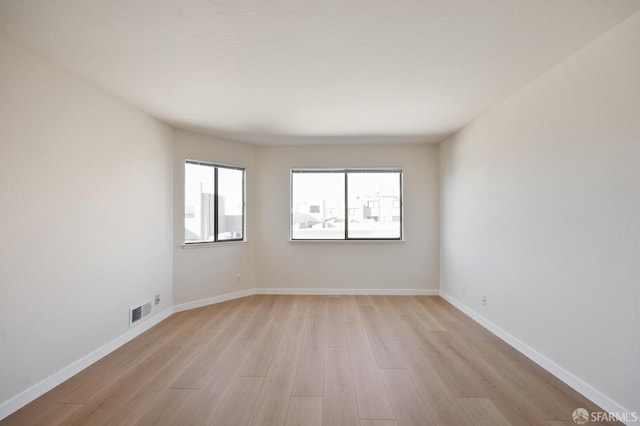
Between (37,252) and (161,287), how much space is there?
165cm

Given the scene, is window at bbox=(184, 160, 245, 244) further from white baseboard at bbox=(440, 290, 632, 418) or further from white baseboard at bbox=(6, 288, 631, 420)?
white baseboard at bbox=(440, 290, 632, 418)

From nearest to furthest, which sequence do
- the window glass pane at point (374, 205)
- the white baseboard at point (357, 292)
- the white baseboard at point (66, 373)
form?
1. the white baseboard at point (66, 373)
2. the white baseboard at point (357, 292)
3. the window glass pane at point (374, 205)

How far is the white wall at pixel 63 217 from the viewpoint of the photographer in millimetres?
1886

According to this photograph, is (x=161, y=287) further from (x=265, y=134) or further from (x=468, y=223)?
(x=468, y=223)

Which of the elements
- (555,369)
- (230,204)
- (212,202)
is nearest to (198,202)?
(212,202)

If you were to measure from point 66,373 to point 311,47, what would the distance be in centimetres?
323

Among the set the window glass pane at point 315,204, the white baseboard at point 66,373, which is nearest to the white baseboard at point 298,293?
the white baseboard at point 66,373

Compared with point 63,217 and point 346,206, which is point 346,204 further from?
point 63,217

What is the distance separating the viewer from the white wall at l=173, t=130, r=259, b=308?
152 inches

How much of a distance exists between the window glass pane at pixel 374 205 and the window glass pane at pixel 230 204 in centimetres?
184

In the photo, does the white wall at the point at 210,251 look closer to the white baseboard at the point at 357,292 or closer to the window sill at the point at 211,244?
the window sill at the point at 211,244

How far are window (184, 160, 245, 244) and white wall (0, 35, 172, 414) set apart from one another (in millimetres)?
728

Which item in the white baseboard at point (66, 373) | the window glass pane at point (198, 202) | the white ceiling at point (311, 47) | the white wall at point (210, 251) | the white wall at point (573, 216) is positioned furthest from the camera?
the window glass pane at point (198, 202)

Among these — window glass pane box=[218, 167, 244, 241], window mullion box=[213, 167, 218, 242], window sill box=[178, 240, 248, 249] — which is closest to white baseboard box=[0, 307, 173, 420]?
window sill box=[178, 240, 248, 249]
